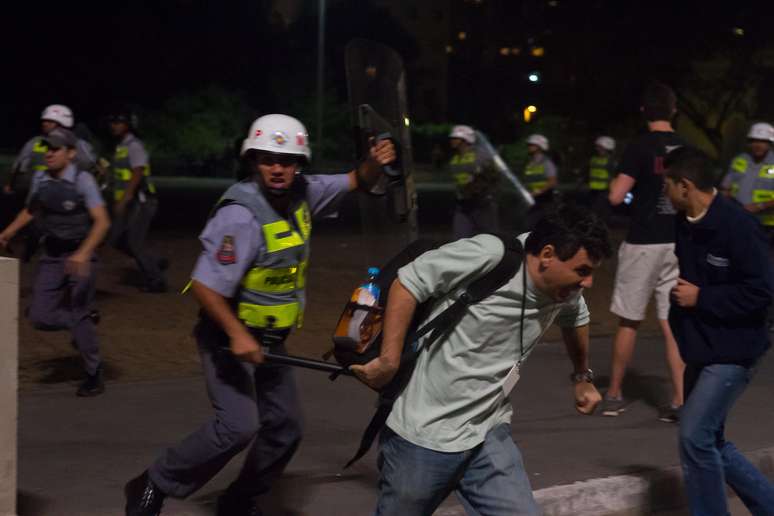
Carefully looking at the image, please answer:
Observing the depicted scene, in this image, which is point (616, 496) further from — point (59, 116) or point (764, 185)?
point (764, 185)

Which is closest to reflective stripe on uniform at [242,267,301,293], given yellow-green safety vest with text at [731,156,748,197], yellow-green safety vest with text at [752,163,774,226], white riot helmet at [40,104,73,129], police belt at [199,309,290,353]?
police belt at [199,309,290,353]

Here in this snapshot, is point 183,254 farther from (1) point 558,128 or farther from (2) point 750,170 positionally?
(1) point 558,128

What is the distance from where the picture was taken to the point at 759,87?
144ft

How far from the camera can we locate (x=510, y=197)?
15.6 meters

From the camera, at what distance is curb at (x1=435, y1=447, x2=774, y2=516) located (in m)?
5.91

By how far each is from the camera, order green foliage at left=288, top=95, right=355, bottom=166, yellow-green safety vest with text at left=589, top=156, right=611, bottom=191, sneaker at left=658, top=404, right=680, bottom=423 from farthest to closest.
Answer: green foliage at left=288, top=95, right=355, bottom=166 < yellow-green safety vest with text at left=589, top=156, right=611, bottom=191 < sneaker at left=658, top=404, right=680, bottom=423

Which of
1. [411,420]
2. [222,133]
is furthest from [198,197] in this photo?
[411,420]

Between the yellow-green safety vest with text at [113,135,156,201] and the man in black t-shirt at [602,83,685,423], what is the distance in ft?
19.7

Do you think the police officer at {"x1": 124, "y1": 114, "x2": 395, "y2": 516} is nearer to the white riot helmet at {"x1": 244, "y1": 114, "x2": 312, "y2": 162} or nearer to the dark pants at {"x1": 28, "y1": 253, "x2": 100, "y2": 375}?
the white riot helmet at {"x1": 244, "y1": 114, "x2": 312, "y2": 162}

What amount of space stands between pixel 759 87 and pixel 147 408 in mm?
39694

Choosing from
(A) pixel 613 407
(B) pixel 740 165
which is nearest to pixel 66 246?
(A) pixel 613 407

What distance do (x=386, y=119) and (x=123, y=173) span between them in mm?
7850

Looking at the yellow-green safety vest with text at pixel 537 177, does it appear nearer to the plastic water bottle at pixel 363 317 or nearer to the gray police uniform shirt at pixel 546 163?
the gray police uniform shirt at pixel 546 163

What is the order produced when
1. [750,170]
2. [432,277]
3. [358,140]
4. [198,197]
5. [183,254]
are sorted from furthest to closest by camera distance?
[198,197] → [183,254] → [750,170] → [358,140] → [432,277]
